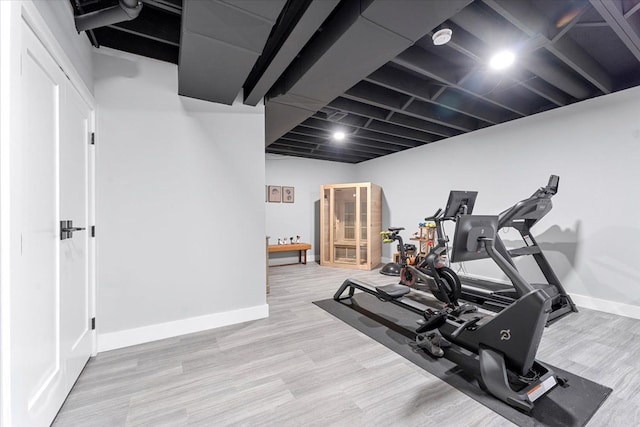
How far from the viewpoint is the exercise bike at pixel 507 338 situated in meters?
1.69

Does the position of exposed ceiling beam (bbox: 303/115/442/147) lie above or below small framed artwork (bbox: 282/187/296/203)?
above

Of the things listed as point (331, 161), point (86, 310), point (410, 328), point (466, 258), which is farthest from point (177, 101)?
point (331, 161)

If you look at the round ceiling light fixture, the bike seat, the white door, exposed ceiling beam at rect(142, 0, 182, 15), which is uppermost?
exposed ceiling beam at rect(142, 0, 182, 15)

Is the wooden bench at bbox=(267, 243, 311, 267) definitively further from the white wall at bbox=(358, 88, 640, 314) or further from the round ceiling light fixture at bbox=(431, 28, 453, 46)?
the round ceiling light fixture at bbox=(431, 28, 453, 46)

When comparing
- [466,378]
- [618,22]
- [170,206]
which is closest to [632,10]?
[618,22]

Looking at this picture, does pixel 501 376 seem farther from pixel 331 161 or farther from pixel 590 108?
pixel 331 161

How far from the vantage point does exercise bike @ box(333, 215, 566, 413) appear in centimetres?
169

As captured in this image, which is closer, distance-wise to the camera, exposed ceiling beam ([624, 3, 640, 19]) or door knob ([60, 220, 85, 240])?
door knob ([60, 220, 85, 240])

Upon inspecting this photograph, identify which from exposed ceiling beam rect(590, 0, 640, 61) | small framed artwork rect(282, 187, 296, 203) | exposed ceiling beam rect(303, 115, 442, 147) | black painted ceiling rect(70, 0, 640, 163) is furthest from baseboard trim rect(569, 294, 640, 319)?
small framed artwork rect(282, 187, 296, 203)

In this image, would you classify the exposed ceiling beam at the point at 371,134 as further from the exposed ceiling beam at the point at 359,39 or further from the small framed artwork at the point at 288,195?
the small framed artwork at the point at 288,195

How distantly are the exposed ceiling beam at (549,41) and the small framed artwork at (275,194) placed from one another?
5.10 meters

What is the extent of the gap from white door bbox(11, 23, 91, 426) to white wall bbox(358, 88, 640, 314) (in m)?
5.37

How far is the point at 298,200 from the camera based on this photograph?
669cm

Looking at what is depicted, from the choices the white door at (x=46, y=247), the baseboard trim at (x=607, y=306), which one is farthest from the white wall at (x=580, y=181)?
the white door at (x=46, y=247)
